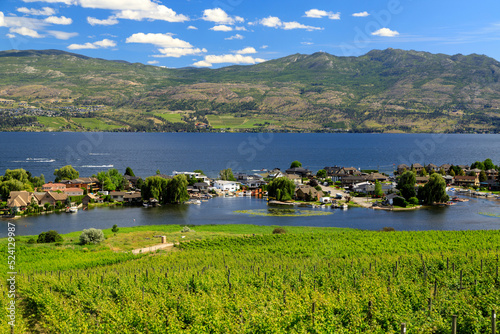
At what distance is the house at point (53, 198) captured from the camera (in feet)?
219

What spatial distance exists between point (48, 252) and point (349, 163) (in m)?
127

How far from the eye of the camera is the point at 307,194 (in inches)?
3009

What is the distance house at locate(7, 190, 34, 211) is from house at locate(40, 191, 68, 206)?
1.71m

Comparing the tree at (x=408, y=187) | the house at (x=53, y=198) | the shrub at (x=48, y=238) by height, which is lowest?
the shrub at (x=48, y=238)

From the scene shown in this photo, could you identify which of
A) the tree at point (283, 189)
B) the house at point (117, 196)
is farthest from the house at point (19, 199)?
the tree at point (283, 189)

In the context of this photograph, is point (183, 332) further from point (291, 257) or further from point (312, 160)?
point (312, 160)

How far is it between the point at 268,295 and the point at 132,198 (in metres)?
61.1

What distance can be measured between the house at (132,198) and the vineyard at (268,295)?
141 feet

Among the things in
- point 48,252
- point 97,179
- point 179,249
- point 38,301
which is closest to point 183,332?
point 38,301

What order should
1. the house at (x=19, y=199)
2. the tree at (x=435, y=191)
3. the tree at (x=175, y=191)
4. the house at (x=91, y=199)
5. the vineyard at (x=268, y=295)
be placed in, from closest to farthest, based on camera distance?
the vineyard at (x=268, y=295)
the house at (x=19, y=199)
the house at (x=91, y=199)
the tree at (x=435, y=191)
the tree at (x=175, y=191)

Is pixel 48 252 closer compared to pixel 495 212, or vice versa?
pixel 48 252

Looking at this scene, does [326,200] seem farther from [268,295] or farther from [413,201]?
[268,295]

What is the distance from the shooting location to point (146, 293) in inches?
734

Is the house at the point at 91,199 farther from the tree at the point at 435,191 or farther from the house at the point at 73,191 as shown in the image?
the tree at the point at 435,191
